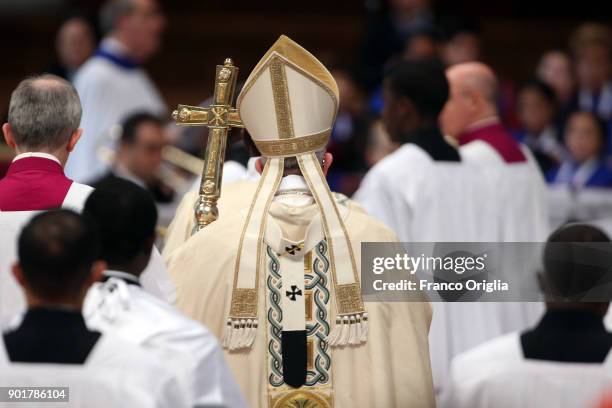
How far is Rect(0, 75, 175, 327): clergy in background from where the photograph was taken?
16.6ft

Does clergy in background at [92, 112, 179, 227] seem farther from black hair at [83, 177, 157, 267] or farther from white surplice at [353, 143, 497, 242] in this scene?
black hair at [83, 177, 157, 267]

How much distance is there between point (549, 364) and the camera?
4.30 m

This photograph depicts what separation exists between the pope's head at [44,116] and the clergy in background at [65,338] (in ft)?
3.93

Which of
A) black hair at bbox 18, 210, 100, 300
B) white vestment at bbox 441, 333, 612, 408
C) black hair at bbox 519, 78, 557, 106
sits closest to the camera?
black hair at bbox 18, 210, 100, 300

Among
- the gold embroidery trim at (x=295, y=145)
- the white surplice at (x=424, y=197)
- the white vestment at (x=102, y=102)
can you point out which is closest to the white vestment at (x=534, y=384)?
the gold embroidery trim at (x=295, y=145)

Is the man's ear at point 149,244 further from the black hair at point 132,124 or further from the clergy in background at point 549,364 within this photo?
the black hair at point 132,124

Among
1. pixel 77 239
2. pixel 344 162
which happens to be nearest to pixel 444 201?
pixel 77 239

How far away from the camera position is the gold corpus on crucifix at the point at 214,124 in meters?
5.26

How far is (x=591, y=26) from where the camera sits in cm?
1284

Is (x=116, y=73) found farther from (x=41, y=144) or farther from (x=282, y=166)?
(x=282, y=166)

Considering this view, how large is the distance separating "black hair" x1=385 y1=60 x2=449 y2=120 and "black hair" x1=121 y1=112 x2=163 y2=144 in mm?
3473

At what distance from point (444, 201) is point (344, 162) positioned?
14.4ft

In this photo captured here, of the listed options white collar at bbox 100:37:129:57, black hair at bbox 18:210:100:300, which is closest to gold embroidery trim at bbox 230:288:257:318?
black hair at bbox 18:210:100:300

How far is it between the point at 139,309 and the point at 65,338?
0.29m
